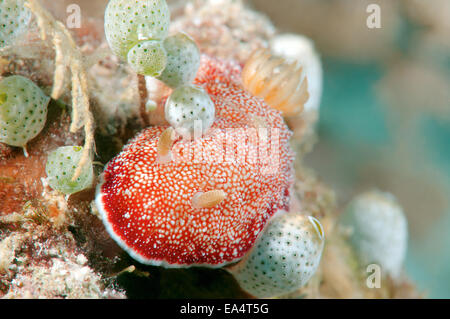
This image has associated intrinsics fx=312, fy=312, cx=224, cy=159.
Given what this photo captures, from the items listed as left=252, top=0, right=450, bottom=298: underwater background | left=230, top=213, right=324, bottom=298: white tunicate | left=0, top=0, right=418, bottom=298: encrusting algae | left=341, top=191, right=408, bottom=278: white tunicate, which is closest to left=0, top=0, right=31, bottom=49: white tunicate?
left=0, top=0, right=418, bottom=298: encrusting algae

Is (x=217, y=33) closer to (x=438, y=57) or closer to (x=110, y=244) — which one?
(x=110, y=244)

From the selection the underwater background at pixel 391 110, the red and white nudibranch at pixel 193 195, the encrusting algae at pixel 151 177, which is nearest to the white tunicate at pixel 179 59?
the encrusting algae at pixel 151 177

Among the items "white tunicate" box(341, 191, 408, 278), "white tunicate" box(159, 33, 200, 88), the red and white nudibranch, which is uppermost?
"white tunicate" box(159, 33, 200, 88)

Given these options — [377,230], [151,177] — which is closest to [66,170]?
[151,177]

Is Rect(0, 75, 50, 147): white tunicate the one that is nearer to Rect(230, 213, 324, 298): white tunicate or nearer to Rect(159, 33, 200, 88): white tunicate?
Rect(159, 33, 200, 88): white tunicate

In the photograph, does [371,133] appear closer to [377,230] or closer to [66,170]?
[377,230]

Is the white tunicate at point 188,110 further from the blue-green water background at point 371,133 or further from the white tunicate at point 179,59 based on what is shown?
the blue-green water background at point 371,133

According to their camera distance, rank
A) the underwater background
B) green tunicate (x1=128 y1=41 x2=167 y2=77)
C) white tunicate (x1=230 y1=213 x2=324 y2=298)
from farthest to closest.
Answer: the underwater background
white tunicate (x1=230 y1=213 x2=324 y2=298)
green tunicate (x1=128 y1=41 x2=167 y2=77)
